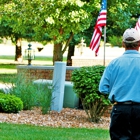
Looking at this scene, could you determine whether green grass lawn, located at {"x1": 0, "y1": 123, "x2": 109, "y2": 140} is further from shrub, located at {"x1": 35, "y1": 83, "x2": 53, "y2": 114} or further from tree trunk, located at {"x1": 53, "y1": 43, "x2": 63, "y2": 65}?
tree trunk, located at {"x1": 53, "y1": 43, "x2": 63, "y2": 65}

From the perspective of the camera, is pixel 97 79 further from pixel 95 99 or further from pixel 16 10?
pixel 16 10

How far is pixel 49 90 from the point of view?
1234cm

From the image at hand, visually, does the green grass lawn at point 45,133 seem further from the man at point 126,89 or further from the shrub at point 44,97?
the man at point 126,89

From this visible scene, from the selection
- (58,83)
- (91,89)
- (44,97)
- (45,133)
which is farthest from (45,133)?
(58,83)

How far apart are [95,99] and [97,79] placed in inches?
18.2

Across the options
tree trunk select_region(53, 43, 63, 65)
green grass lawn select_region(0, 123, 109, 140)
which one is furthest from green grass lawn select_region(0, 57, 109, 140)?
Result: tree trunk select_region(53, 43, 63, 65)

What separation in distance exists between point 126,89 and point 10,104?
6799 mm

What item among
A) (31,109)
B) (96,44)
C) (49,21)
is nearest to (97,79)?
(31,109)

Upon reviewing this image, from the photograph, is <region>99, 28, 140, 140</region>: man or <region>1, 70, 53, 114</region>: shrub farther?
<region>1, 70, 53, 114</region>: shrub

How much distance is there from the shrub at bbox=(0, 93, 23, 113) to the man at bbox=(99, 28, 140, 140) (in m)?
6.58

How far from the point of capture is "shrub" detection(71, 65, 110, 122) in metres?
11.2

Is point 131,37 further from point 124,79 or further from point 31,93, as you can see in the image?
point 31,93

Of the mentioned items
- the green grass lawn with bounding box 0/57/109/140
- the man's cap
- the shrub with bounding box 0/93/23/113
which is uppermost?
the man's cap

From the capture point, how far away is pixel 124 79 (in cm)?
523
